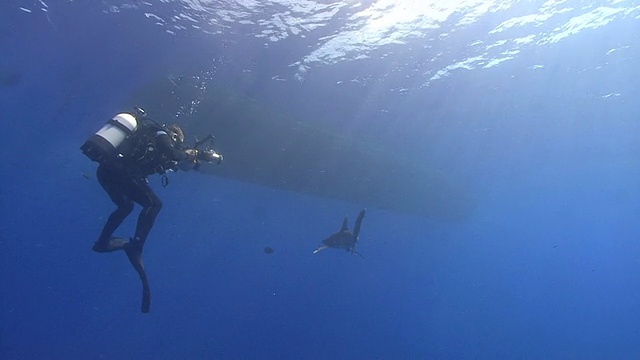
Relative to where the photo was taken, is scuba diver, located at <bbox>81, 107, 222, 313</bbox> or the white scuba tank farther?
scuba diver, located at <bbox>81, 107, 222, 313</bbox>

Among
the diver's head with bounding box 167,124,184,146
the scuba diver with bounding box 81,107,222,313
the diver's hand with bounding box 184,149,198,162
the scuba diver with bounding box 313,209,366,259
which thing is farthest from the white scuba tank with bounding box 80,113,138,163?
the scuba diver with bounding box 313,209,366,259

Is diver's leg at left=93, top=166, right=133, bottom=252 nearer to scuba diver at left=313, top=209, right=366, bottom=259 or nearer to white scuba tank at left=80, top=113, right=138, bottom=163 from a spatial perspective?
white scuba tank at left=80, top=113, right=138, bottom=163

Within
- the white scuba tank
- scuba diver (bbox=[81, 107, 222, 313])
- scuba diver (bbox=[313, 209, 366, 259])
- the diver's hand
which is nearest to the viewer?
the white scuba tank

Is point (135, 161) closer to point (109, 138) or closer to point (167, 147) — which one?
point (109, 138)

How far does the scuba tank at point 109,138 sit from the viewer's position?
598 cm

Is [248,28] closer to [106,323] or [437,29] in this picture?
[437,29]

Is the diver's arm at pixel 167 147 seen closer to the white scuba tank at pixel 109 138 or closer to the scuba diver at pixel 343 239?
the white scuba tank at pixel 109 138

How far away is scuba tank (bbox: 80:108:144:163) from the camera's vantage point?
5.98m

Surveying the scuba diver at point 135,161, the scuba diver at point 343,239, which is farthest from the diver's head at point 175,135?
the scuba diver at point 343,239

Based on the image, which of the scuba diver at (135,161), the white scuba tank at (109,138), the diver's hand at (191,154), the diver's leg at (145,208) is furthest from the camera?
the diver's leg at (145,208)

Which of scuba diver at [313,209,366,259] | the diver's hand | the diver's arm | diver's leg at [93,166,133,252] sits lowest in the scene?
scuba diver at [313,209,366,259]

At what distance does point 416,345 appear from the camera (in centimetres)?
5422

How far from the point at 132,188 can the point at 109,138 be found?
85cm

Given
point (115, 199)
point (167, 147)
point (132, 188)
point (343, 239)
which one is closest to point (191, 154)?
point (167, 147)
